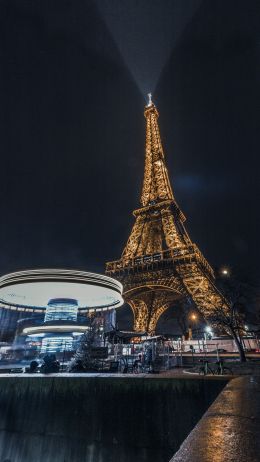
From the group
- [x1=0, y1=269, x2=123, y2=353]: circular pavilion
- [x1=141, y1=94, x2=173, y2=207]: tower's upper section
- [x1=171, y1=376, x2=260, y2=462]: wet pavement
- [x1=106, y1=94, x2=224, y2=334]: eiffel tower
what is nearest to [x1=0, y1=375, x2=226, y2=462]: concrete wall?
[x1=171, y1=376, x2=260, y2=462]: wet pavement

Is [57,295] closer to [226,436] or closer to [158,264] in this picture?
[158,264]

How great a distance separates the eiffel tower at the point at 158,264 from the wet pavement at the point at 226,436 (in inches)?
Answer: 907

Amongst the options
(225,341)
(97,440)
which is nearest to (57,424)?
(97,440)

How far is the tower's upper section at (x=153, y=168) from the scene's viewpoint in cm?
4603

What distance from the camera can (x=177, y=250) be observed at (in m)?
32.5

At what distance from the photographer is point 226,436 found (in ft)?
7.22

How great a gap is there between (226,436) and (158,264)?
3089cm

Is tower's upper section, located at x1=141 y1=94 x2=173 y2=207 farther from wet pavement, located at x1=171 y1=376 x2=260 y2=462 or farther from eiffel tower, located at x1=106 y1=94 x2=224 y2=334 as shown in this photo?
wet pavement, located at x1=171 y1=376 x2=260 y2=462

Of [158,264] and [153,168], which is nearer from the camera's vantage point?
[158,264]

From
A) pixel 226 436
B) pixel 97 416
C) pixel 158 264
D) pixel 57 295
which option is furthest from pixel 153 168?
pixel 226 436

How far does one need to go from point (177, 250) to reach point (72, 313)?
1637cm

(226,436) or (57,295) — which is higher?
(57,295)

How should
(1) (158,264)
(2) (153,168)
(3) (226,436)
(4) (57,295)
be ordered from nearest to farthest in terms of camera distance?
(3) (226,436), (4) (57,295), (1) (158,264), (2) (153,168)

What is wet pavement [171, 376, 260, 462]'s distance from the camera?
5.75ft
